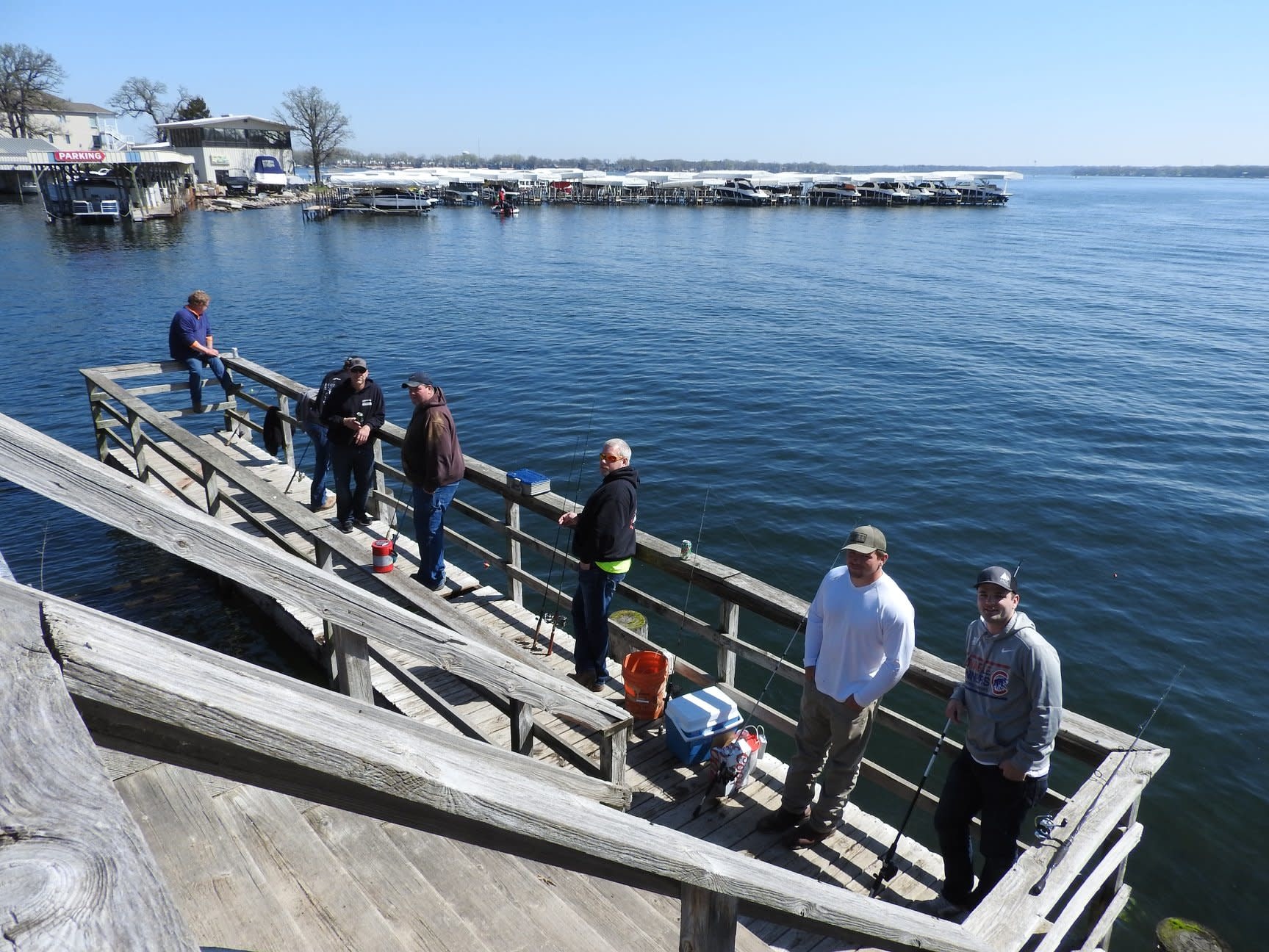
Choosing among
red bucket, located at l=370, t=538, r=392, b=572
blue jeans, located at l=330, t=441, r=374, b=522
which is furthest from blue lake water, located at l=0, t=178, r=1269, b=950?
red bucket, located at l=370, t=538, r=392, b=572

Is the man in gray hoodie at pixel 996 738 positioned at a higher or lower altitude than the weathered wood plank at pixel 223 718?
lower

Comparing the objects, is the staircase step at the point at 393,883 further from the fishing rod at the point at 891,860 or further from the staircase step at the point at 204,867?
the fishing rod at the point at 891,860

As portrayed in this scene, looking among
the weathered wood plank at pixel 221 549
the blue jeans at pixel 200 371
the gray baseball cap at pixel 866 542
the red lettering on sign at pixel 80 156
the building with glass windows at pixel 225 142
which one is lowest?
the blue jeans at pixel 200 371

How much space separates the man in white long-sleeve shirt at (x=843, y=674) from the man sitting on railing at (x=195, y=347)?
1000 centimetres

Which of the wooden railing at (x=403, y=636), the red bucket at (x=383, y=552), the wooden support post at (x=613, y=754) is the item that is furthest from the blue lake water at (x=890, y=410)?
the wooden support post at (x=613, y=754)

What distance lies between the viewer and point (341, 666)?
4.09 meters

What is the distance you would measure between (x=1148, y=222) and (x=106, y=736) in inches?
4034

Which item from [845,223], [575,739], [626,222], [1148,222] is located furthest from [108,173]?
[1148,222]

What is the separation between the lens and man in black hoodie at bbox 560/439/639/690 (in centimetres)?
569

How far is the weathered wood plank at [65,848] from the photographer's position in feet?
2.67

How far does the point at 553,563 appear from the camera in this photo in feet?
26.4

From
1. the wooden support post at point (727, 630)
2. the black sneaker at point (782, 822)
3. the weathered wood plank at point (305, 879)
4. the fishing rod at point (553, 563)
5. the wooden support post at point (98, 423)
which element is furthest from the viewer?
the wooden support post at point (98, 423)

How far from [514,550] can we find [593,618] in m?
1.72

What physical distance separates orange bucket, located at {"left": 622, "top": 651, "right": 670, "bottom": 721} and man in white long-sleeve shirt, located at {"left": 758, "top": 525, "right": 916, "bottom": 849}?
1131mm
